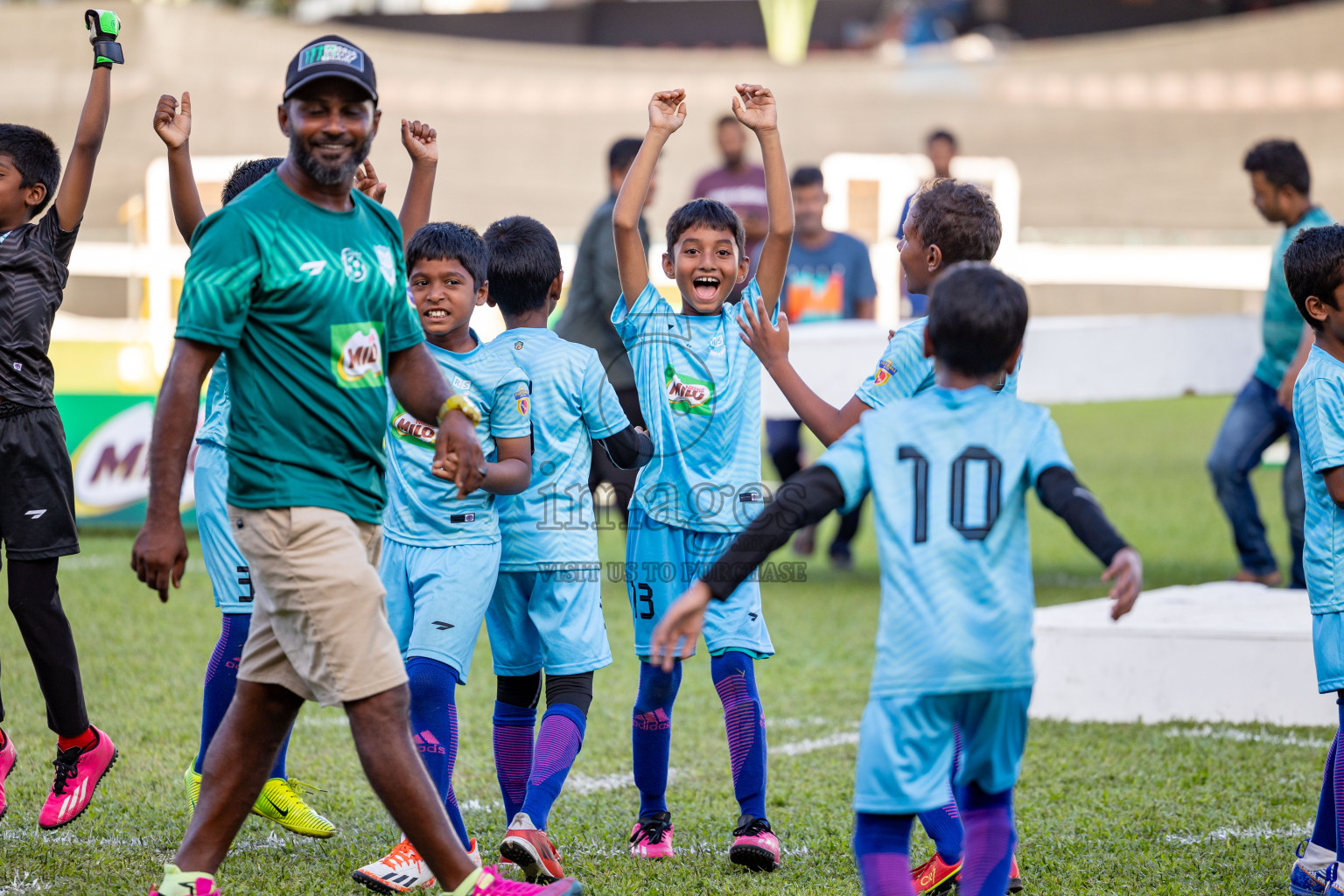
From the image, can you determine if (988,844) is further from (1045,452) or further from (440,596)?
(440,596)

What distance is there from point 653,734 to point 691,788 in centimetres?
85

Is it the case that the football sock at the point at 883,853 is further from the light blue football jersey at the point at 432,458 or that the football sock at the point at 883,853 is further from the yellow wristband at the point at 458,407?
the light blue football jersey at the point at 432,458

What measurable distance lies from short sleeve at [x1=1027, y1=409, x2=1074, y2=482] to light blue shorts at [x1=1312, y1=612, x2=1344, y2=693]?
3.97ft

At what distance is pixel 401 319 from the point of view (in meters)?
3.42

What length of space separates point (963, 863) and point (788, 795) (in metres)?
1.85

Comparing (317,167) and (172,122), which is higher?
(172,122)

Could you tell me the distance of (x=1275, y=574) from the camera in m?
7.98

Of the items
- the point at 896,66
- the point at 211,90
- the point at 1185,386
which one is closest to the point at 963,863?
the point at 1185,386

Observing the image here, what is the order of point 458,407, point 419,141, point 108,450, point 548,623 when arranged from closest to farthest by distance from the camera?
point 458,407 → point 548,623 → point 419,141 → point 108,450

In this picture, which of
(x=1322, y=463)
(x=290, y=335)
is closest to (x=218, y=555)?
(x=290, y=335)

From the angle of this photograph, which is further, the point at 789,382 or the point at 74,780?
the point at 74,780

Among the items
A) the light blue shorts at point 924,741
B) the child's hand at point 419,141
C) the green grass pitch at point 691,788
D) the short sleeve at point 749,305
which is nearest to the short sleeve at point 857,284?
the green grass pitch at point 691,788

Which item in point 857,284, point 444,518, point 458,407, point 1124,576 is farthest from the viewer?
point 857,284

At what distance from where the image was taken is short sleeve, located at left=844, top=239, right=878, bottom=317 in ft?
32.2
